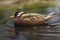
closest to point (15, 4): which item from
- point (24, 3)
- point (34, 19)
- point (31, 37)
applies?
point (24, 3)

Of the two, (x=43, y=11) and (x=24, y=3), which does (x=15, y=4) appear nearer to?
(x=24, y=3)

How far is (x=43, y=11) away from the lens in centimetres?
206

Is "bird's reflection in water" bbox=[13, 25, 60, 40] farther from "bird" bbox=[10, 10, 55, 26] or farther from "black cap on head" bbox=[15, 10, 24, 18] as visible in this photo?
"black cap on head" bbox=[15, 10, 24, 18]

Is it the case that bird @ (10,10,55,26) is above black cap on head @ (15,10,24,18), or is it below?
below

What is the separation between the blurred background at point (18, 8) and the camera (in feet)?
6.72

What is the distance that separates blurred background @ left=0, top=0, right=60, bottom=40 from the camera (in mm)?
2049

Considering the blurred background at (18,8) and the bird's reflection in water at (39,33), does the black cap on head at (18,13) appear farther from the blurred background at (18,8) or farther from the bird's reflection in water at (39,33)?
the bird's reflection in water at (39,33)

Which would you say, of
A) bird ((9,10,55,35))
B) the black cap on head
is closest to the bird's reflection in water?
bird ((9,10,55,35))

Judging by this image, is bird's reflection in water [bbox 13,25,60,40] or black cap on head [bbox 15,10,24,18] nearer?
bird's reflection in water [bbox 13,25,60,40]

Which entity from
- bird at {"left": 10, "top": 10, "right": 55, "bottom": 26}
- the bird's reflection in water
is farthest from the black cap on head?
the bird's reflection in water

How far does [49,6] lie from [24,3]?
9.7 inches

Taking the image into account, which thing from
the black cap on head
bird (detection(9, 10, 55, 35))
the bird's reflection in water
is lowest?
the bird's reflection in water

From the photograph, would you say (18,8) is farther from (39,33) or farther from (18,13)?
(39,33)

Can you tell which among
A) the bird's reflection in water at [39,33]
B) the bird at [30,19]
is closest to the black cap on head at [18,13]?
the bird at [30,19]
